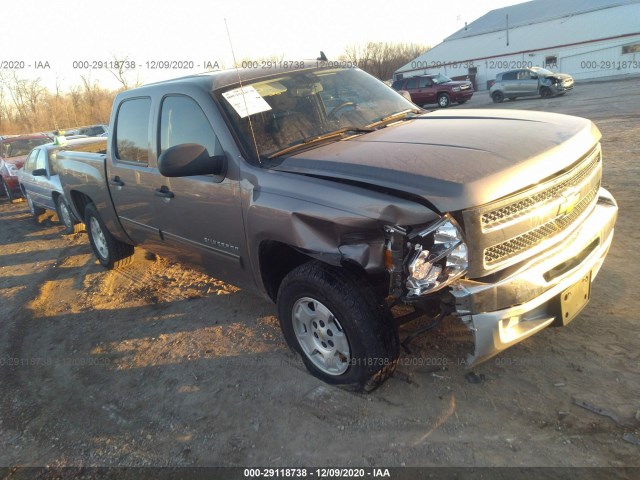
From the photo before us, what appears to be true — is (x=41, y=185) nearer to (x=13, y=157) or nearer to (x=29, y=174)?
(x=29, y=174)

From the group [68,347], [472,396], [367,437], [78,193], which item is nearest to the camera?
[367,437]

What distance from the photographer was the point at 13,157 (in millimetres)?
12914

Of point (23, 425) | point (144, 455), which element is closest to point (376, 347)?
point (144, 455)

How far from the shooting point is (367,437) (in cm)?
268

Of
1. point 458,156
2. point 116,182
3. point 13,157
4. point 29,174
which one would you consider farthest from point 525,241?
point 13,157

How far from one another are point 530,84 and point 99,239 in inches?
915

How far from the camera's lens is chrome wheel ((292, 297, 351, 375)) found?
2945mm

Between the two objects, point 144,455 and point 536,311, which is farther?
point 144,455

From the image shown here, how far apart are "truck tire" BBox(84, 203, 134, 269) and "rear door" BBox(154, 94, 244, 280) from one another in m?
1.76

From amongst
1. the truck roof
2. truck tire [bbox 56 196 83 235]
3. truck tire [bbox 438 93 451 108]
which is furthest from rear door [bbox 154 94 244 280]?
truck tire [bbox 438 93 451 108]

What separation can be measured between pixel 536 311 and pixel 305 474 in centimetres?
150

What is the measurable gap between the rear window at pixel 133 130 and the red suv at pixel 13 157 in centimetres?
933

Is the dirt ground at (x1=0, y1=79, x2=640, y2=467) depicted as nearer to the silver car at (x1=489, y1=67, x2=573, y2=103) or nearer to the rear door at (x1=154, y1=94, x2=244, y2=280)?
the rear door at (x1=154, y1=94, x2=244, y2=280)

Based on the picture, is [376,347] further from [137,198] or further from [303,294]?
[137,198]
